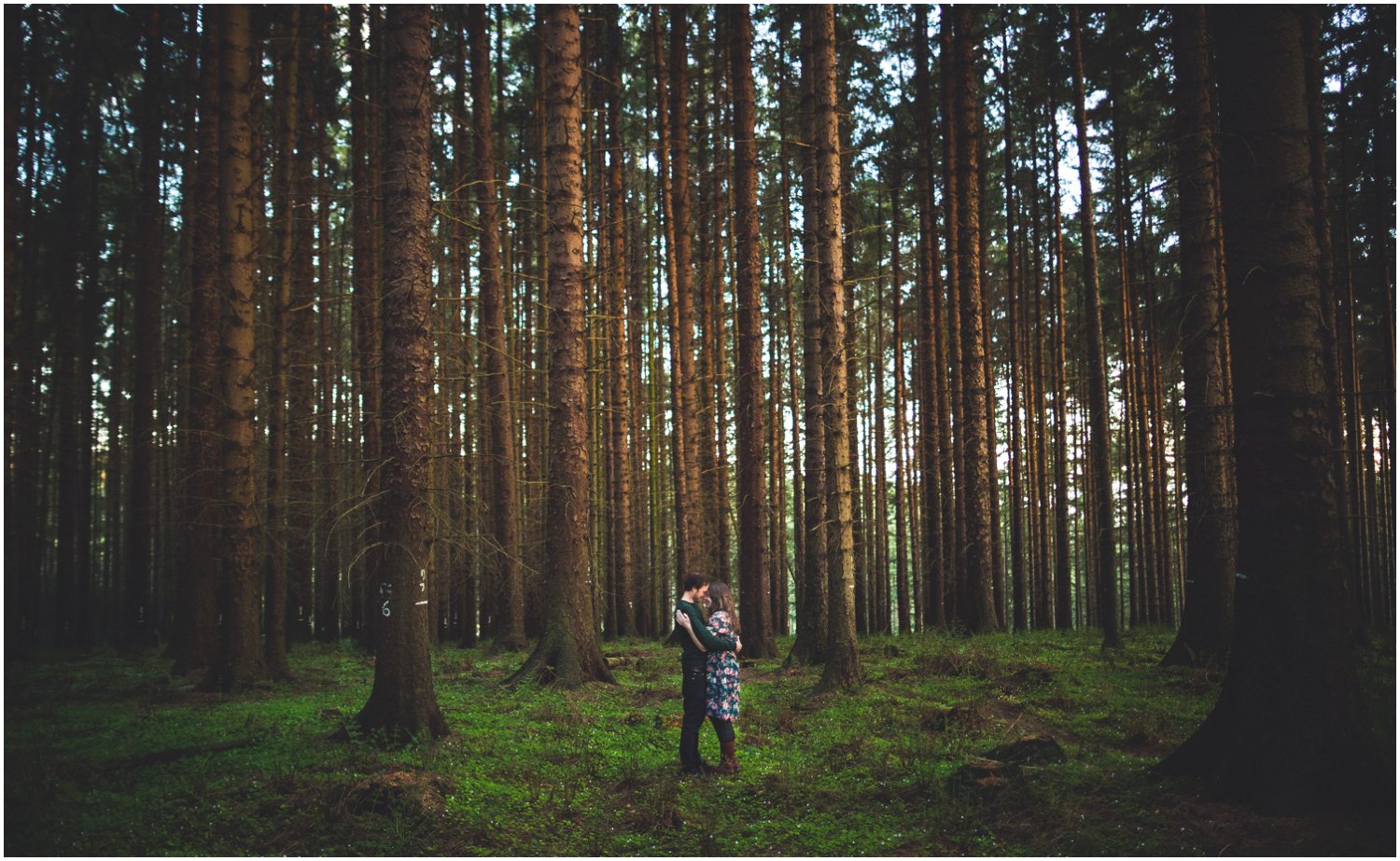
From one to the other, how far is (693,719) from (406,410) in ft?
13.7

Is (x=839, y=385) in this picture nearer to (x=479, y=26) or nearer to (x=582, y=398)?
(x=582, y=398)

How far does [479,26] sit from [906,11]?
1040cm

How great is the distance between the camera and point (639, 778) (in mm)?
7355

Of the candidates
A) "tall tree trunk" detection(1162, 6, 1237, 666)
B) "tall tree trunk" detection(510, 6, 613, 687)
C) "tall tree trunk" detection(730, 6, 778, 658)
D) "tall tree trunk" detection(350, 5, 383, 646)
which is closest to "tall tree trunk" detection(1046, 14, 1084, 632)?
"tall tree trunk" detection(1162, 6, 1237, 666)

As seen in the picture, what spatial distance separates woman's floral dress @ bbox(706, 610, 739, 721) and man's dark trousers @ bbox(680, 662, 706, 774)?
0.09 metres

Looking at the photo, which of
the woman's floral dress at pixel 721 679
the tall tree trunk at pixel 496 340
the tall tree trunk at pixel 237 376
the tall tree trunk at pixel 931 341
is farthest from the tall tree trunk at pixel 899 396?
the woman's floral dress at pixel 721 679

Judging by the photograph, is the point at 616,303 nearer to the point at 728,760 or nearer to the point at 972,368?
the point at 972,368

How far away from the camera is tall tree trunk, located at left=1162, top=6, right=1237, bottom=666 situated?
11867 millimetres

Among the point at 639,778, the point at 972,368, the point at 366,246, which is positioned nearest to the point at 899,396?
the point at 972,368

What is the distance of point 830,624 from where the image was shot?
11328 millimetres

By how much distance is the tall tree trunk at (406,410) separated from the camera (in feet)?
27.0

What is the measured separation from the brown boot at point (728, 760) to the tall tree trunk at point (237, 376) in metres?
7.86

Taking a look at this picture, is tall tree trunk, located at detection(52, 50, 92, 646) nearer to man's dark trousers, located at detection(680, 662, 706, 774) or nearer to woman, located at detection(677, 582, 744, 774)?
woman, located at detection(677, 582, 744, 774)

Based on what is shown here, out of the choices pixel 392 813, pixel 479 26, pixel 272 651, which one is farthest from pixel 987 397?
pixel 392 813
